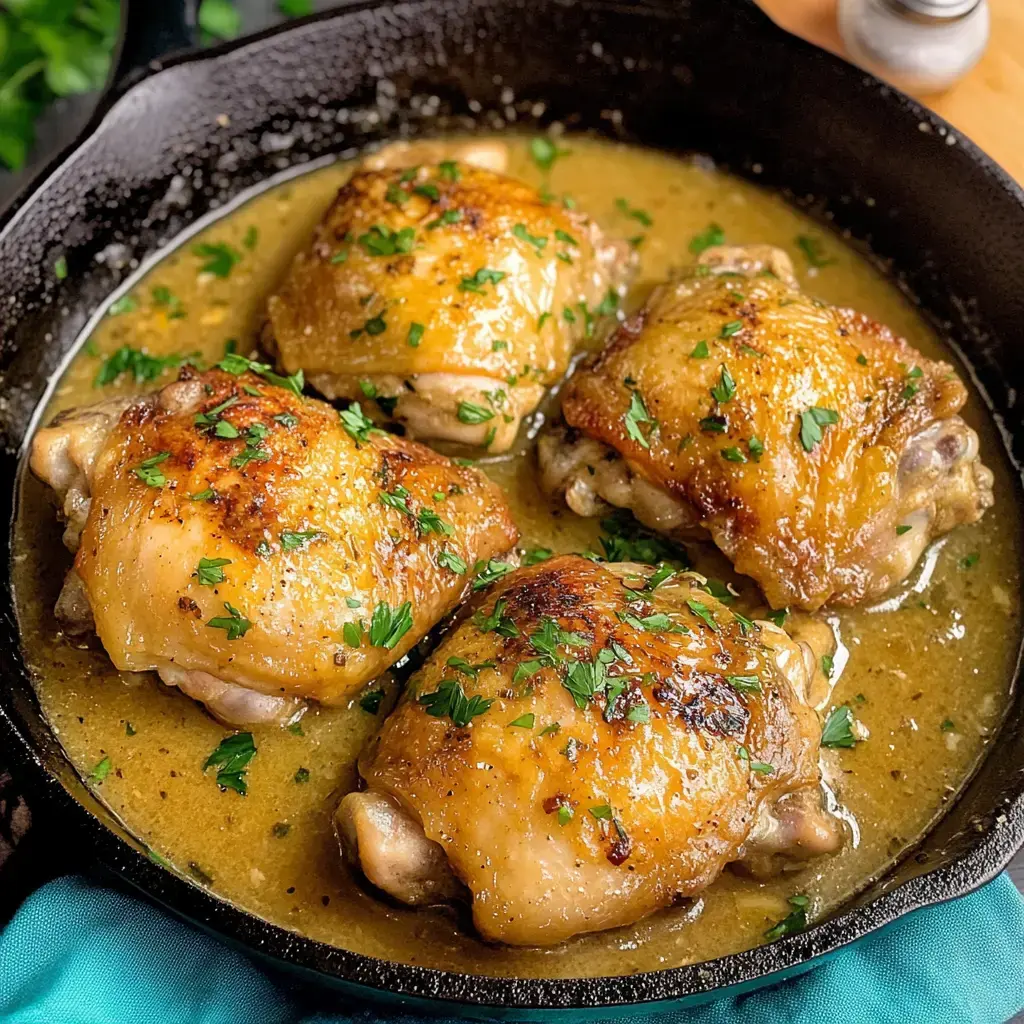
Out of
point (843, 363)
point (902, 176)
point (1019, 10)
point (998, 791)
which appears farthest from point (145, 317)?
point (1019, 10)

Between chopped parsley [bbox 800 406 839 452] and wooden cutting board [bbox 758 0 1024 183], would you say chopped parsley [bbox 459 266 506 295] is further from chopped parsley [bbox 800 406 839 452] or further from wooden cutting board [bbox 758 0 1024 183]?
wooden cutting board [bbox 758 0 1024 183]

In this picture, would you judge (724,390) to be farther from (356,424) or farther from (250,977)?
(250,977)

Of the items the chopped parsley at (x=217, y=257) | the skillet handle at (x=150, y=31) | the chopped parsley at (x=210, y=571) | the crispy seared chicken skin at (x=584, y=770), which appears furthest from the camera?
the chopped parsley at (x=217, y=257)

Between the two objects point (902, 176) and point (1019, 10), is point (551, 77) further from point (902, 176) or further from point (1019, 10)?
point (1019, 10)

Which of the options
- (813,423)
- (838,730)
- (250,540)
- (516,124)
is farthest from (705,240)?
(250,540)

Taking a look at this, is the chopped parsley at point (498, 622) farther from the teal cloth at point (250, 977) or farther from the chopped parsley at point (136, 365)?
the chopped parsley at point (136, 365)

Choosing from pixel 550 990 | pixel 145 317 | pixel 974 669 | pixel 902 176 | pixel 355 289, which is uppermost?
pixel 902 176

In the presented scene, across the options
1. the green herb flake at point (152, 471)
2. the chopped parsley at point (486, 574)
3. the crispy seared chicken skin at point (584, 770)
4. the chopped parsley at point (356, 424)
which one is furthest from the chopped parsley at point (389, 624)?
the green herb flake at point (152, 471)
